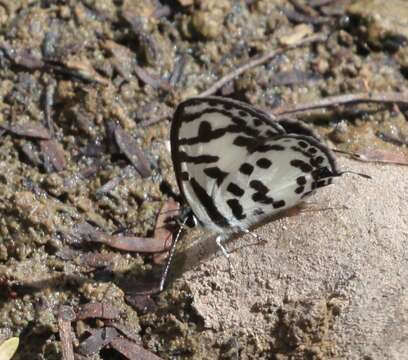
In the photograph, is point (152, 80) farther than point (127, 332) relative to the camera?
Yes

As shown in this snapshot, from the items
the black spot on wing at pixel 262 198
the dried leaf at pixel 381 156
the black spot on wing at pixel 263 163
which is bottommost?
the dried leaf at pixel 381 156

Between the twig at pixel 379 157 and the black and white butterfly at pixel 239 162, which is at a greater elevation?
the black and white butterfly at pixel 239 162

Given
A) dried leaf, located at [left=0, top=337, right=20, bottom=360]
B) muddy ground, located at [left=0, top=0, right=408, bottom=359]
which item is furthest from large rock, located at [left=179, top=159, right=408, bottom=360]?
dried leaf, located at [left=0, top=337, right=20, bottom=360]

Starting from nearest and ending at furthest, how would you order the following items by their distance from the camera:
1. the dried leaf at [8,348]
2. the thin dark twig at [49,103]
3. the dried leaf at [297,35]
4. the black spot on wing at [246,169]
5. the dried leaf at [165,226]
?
the black spot on wing at [246,169]
the dried leaf at [8,348]
the dried leaf at [165,226]
the thin dark twig at [49,103]
the dried leaf at [297,35]

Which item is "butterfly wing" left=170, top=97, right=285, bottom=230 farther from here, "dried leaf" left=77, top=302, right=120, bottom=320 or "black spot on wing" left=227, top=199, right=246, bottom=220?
"dried leaf" left=77, top=302, right=120, bottom=320

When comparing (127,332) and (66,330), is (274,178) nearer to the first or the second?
(127,332)

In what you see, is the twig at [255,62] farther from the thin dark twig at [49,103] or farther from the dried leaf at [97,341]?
the dried leaf at [97,341]

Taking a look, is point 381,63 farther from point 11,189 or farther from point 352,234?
point 11,189

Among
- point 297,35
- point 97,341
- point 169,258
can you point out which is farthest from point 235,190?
point 297,35

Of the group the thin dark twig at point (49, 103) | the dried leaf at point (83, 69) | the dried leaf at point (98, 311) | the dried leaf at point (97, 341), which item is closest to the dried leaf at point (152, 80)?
the dried leaf at point (83, 69)
